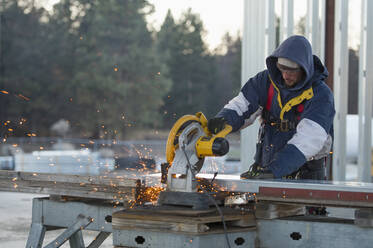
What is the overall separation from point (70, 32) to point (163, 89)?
22.0 feet

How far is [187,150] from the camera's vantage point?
330cm

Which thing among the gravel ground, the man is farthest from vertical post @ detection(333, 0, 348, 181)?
the man

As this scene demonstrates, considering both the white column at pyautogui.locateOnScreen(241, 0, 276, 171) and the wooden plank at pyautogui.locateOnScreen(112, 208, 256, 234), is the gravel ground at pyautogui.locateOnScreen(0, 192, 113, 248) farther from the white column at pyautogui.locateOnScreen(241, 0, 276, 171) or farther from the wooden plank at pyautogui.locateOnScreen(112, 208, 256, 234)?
the wooden plank at pyautogui.locateOnScreen(112, 208, 256, 234)

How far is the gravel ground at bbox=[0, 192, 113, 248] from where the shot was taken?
666cm

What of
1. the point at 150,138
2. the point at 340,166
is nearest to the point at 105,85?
the point at 150,138

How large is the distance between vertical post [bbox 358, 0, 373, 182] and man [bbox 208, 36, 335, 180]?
3.19 metres

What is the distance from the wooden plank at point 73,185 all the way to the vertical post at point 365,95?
4.19 m

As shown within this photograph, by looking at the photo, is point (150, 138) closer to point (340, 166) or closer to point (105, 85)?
point (105, 85)

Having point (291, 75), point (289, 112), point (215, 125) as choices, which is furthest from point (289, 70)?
point (215, 125)

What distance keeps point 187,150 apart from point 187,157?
7 cm

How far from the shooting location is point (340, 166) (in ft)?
24.3

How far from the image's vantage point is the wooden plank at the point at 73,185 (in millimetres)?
3613

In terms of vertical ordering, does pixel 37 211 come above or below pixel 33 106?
below

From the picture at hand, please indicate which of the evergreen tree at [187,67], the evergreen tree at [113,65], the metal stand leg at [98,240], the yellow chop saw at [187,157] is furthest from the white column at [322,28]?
the evergreen tree at [187,67]
